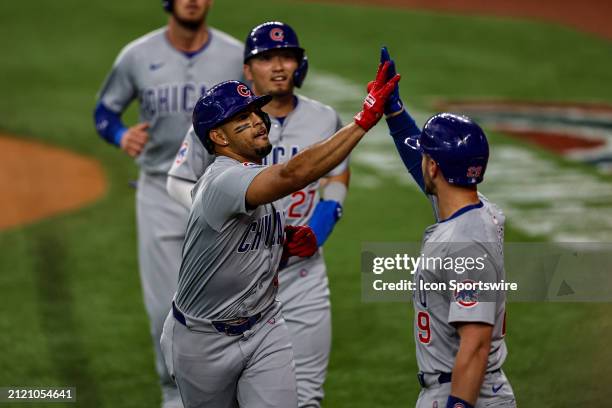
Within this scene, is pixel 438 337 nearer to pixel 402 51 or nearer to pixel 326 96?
pixel 326 96

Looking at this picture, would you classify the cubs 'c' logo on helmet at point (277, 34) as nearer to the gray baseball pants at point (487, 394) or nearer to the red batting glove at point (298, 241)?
the red batting glove at point (298, 241)

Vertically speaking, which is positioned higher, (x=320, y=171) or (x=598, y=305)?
(x=320, y=171)

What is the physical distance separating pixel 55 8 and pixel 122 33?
8.89 feet

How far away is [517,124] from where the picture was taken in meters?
14.0

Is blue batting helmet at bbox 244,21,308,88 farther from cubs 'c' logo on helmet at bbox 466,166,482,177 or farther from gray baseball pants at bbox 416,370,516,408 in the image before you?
gray baseball pants at bbox 416,370,516,408

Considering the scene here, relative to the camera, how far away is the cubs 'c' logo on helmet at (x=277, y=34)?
5837 millimetres

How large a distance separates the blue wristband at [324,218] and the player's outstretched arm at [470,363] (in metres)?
1.71

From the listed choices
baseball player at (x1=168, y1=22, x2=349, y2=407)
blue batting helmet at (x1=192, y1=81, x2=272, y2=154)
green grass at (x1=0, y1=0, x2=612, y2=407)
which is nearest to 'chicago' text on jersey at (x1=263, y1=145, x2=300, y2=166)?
baseball player at (x1=168, y1=22, x2=349, y2=407)

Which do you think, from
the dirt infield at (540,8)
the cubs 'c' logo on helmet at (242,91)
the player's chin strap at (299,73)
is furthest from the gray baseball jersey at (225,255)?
the dirt infield at (540,8)

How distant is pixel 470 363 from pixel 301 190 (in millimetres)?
2030

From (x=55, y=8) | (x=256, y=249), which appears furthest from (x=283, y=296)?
(x=55, y=8)

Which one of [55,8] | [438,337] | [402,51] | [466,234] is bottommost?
[55,8]

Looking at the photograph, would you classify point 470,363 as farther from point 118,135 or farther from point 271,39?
point 118,135

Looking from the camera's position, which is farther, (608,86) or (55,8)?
(55,8)
